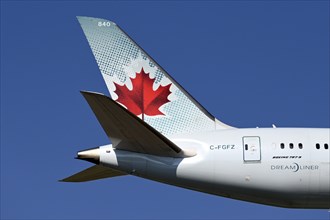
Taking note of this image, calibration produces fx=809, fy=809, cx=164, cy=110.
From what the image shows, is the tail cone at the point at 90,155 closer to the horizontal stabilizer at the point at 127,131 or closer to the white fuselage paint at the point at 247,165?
the white fuselage paint at the point at 247,165

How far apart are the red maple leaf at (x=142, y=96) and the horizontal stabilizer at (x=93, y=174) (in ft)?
7.78

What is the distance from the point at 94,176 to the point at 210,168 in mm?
4593

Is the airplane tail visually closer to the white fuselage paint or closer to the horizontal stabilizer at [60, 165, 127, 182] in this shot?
the white fuselage paint

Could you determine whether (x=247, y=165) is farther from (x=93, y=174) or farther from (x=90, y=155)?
(x=93, y=174)

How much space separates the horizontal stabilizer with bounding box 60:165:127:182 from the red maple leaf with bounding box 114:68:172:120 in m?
2.37

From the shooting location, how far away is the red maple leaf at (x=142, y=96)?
3036cm

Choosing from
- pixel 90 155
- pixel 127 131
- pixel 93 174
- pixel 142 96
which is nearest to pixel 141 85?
pixel 142 96

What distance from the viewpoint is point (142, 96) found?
30.5 metres

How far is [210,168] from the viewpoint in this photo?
2811cm

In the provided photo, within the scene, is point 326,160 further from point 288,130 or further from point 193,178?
point 193,178

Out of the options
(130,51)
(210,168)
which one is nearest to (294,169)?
(210,168)

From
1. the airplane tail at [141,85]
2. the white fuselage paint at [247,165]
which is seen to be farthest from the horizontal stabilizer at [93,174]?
the airplane tail at [141,85]

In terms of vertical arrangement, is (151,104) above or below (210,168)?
above

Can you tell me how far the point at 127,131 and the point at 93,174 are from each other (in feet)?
13.5
